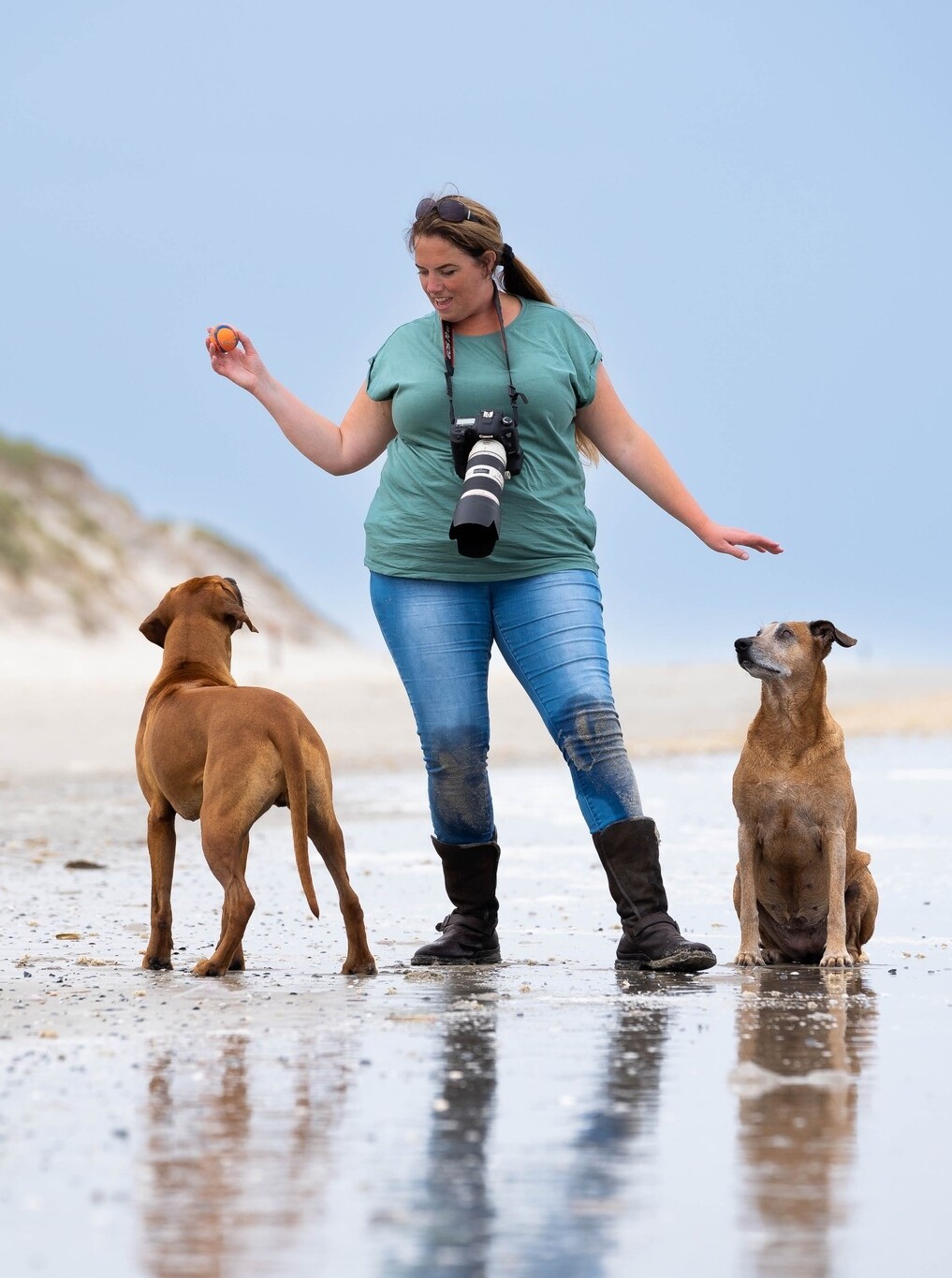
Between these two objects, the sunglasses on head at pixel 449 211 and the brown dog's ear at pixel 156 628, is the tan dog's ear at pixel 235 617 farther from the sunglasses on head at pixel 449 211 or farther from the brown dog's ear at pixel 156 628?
the sunglasses on head at pixel 449 211

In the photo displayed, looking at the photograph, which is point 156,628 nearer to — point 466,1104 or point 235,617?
point 235,617

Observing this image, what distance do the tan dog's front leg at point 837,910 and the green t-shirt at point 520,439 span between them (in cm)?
121

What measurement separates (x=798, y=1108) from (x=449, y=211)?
3.05 m

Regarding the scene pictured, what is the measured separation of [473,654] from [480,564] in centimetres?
29

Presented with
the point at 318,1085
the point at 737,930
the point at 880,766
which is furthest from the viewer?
the point at 880,766

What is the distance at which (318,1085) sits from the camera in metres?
4.04

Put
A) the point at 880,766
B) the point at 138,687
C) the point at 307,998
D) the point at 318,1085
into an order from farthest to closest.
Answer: the point at 138,687
the point at 880,766
the point at 307,998
the point at 318,1085

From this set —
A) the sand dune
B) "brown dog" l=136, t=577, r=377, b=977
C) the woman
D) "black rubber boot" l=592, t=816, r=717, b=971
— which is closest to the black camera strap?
the woman

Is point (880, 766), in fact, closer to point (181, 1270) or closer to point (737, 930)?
point (737, 930)

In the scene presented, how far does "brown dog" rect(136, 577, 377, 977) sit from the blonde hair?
4.53 ft

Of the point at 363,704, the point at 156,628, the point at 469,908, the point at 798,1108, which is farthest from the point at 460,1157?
the point at 363,704

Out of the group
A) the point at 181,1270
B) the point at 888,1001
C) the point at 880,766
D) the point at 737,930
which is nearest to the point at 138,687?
the point at 880,766

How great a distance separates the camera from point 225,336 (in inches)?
234

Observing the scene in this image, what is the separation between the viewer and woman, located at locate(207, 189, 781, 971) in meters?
5.86
